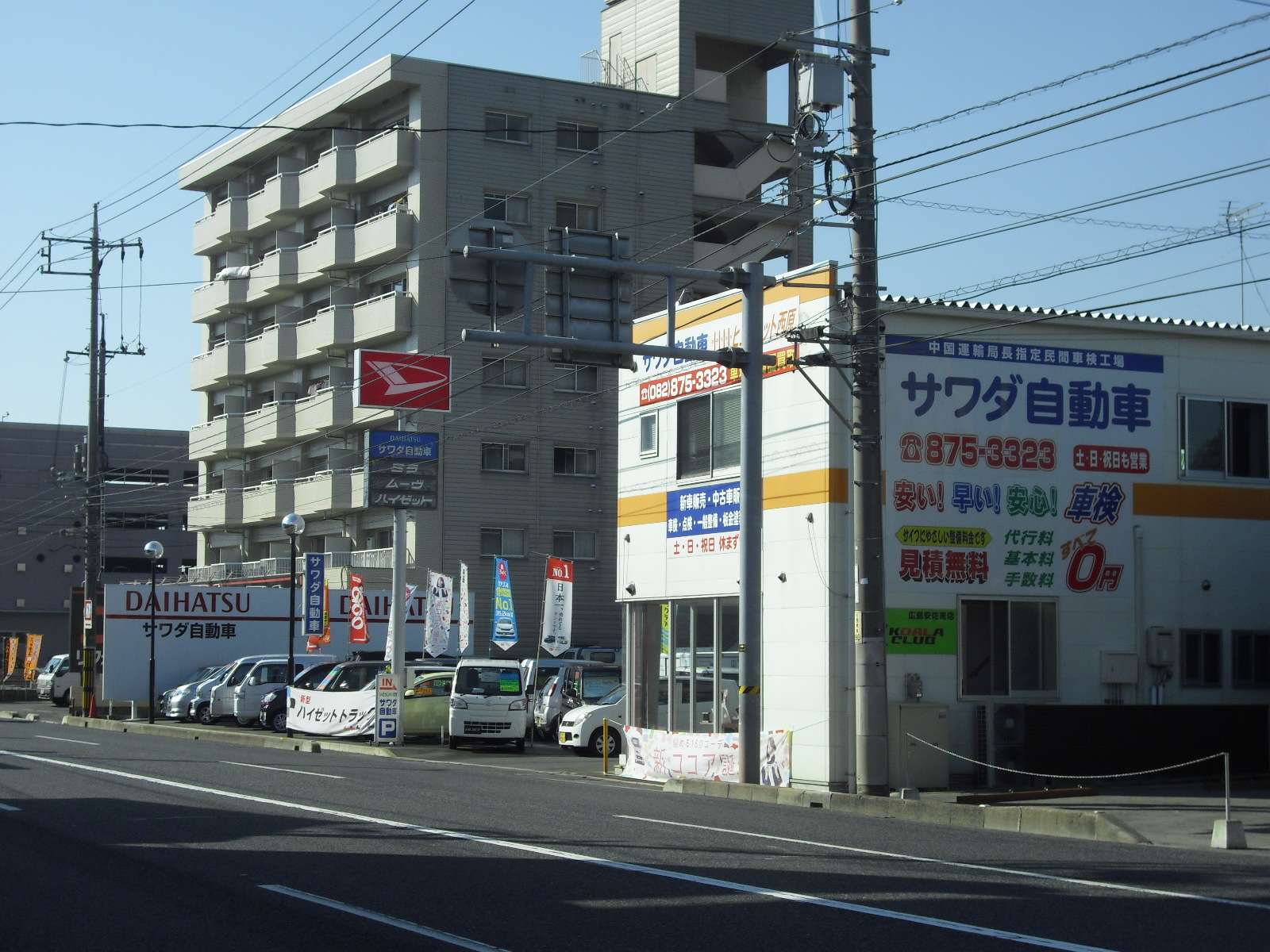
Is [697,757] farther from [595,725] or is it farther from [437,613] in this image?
[437,613]

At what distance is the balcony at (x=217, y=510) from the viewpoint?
60125mm

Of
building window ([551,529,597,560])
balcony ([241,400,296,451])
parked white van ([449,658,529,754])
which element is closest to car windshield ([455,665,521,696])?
parked white van ([449,658,529,754])

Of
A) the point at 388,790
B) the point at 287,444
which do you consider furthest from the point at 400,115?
the point at 388,790

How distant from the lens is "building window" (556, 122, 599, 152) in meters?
51.0

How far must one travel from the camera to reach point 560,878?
10164mm

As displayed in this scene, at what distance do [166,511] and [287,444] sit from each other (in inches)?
1342

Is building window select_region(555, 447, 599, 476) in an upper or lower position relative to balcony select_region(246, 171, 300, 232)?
lower

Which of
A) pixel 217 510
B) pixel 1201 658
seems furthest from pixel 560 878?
pixel 217 510

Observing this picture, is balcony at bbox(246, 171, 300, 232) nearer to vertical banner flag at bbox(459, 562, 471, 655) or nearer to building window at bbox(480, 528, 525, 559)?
building window at bbox(480, 528, 525, 559)

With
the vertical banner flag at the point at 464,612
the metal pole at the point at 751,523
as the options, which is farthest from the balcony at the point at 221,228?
the metal pole at the point at 751,523

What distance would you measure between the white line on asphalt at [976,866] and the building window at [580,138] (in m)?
39.5

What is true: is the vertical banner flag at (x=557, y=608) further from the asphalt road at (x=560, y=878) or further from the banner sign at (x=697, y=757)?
the asphalt road at (x=560, y=878)

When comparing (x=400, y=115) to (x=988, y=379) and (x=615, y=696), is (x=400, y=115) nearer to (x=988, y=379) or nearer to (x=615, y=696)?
(x=615, y=696)

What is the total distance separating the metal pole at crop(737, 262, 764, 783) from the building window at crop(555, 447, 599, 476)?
99.9ft
